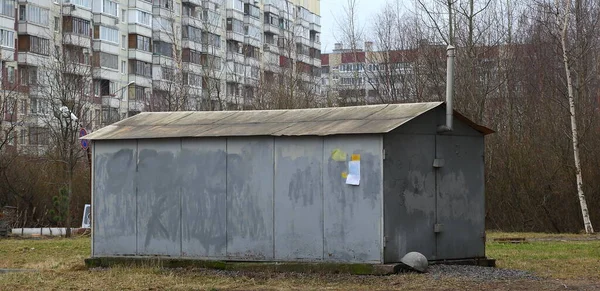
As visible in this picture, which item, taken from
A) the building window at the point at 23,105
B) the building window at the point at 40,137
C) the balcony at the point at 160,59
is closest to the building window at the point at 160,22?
the balcony at the point at 160,59

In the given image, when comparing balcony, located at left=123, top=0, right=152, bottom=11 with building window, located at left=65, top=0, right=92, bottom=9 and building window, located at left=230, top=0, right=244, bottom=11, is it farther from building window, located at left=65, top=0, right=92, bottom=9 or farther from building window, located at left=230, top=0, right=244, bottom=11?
building window, located at left=230, top=0, right=244, bottom=11

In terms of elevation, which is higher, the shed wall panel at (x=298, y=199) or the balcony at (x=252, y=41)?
the balcony at (x=252, y=41)

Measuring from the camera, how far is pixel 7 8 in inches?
2884

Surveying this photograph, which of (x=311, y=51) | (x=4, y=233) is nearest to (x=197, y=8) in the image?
(x=311, y=51)

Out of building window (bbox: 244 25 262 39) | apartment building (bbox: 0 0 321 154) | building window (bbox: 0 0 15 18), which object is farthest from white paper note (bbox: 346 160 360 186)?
building window (bbox: 244 25 262 39)

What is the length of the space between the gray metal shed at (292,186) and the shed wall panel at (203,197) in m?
0.02

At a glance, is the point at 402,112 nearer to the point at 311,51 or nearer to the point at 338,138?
the point at 338,138

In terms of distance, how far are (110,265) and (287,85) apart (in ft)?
142

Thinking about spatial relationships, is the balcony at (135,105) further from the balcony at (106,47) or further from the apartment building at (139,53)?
the balcony at (106,47)

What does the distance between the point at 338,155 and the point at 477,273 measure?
2.90 metres

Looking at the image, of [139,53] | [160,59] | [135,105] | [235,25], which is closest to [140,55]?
[139,53]

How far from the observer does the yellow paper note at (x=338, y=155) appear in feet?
55.8

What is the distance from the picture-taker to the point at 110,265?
746 inches

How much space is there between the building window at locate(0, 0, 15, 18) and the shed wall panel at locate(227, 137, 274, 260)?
5860 cm
